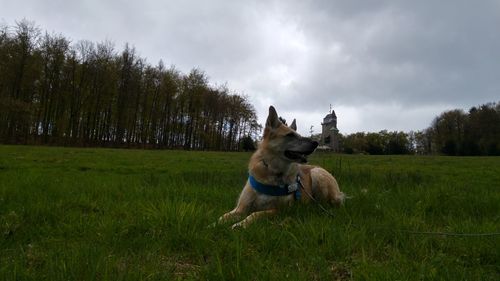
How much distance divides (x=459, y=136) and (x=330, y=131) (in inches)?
3549

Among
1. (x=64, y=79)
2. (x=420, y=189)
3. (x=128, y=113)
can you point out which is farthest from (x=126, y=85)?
(x=420, y=189)

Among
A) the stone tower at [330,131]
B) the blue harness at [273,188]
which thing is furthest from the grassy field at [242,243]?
the stone tower at [330,131]

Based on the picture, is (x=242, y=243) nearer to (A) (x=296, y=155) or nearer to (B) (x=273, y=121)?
(A) (x=296, y=155)

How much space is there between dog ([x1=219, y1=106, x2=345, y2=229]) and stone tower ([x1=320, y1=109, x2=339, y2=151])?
3.37 meters

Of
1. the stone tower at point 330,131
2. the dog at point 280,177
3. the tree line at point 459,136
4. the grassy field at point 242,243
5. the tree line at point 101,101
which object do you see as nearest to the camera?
the grassy field at point 242,243

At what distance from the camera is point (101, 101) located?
55188mm

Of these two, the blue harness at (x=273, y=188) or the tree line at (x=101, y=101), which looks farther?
the tree line at (x=101, y=101)

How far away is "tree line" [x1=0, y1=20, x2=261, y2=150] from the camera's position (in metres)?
44.3

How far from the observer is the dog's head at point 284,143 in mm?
6270

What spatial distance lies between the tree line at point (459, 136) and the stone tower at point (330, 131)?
2152 inches

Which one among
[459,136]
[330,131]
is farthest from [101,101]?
[459,136]

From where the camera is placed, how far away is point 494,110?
82.6 m

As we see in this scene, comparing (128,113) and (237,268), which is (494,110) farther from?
(237,268)

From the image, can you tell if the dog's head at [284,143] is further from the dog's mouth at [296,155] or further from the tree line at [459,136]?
the tree line at [459,136]
